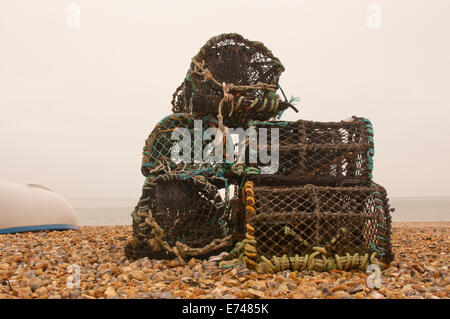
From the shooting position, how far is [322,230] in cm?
307

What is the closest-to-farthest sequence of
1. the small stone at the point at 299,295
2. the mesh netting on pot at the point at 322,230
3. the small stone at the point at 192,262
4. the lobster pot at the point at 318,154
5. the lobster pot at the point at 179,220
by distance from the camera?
1. the small stone at the point at 299,295
2. the mesh netting on pot at the point at 322,230
3. the small stone at the point at 192,262
4. the lobster pot at the point at 179,220
5. the lobster pot at the point at 318,154

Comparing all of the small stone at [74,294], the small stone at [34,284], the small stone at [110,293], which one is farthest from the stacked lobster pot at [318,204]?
the small stone at [34,284]

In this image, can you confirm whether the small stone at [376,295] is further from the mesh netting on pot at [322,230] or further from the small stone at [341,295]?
the mesh netting on pot at [322,230]

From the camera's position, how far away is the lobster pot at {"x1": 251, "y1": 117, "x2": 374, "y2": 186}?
3.23 meters

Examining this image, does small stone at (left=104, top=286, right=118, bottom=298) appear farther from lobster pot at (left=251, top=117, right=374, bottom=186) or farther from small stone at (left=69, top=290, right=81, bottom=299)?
lobster pot at (left=251, top=117, right=374, bottom=186)

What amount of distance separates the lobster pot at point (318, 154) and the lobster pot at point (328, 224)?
0.19 meters

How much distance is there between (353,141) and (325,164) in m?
0.34

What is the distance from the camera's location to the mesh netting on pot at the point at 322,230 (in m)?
2.70

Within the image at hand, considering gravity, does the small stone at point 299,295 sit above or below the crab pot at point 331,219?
A: below

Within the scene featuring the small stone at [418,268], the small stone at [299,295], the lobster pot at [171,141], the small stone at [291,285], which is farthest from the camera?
the lobster pot at [171,141]

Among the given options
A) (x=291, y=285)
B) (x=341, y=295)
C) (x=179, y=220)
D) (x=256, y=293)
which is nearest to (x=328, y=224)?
(x=291, y=285)
